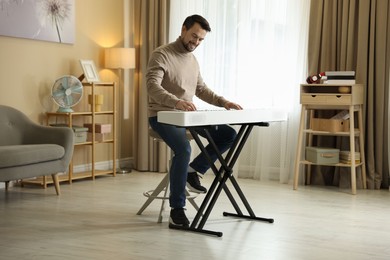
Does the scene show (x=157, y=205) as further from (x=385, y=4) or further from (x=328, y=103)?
(x=385, y=4)

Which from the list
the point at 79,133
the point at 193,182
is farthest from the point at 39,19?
the point at 193,182

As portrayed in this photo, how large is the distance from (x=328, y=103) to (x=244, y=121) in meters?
1.73

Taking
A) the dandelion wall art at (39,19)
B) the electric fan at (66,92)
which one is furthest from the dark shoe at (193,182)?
the dandelion wall art at (39,19)

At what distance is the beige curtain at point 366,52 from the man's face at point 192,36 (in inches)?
73.4

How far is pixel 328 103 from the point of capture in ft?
16.2

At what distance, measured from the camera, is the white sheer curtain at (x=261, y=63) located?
17.9 ft

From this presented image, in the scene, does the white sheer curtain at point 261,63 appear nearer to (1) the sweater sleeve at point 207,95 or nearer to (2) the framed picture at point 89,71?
(2) the framed picture at point 89,71

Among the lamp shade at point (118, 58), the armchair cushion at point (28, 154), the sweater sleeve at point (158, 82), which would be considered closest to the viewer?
the sweater sleeve at point (158, 82)

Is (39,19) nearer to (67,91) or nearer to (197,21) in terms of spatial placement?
(67,91)

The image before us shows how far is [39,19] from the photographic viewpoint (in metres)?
5.16

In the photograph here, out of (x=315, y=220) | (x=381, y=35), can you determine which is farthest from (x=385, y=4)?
(x=315, y=220)

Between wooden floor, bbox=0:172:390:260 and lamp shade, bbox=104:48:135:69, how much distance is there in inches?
51.6

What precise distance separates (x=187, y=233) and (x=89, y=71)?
8.16 ft

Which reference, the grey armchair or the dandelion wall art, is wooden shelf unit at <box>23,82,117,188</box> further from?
the dandelion wall art
